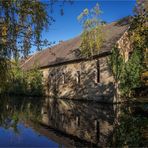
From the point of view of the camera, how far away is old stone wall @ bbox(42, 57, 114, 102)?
80.5 ft

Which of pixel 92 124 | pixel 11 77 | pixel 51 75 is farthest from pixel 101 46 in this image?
pixel 11 77

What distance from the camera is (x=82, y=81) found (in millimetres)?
28250

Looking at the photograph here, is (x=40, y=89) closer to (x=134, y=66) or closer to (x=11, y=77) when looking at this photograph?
(x=134, y=66)

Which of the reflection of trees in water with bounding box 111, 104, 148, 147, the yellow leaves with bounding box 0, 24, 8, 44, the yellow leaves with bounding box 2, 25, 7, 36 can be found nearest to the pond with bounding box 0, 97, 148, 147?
the reflection of trees in water with bounding box 111, 104, 148, 147

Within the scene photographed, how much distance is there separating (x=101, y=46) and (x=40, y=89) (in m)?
12.6

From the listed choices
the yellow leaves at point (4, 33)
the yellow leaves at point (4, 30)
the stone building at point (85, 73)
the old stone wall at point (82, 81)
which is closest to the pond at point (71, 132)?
the yellow leaves at point (4, 33)

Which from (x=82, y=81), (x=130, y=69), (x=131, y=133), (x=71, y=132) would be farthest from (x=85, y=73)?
(x=131, y=133)

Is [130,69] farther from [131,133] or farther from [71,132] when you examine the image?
[131,133]

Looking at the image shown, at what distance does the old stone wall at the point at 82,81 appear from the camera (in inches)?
966

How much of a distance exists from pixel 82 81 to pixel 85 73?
96cm

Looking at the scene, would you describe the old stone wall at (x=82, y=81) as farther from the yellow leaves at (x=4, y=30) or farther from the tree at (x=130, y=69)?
the yellow leaves at (x=4, y=30)

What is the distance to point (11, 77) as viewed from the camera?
973 centimetres

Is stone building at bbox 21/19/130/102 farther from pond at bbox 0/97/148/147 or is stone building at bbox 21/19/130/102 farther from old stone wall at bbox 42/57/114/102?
pond at bbox 0/97/148/147

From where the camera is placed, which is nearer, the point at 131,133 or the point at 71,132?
the point at 131,133
